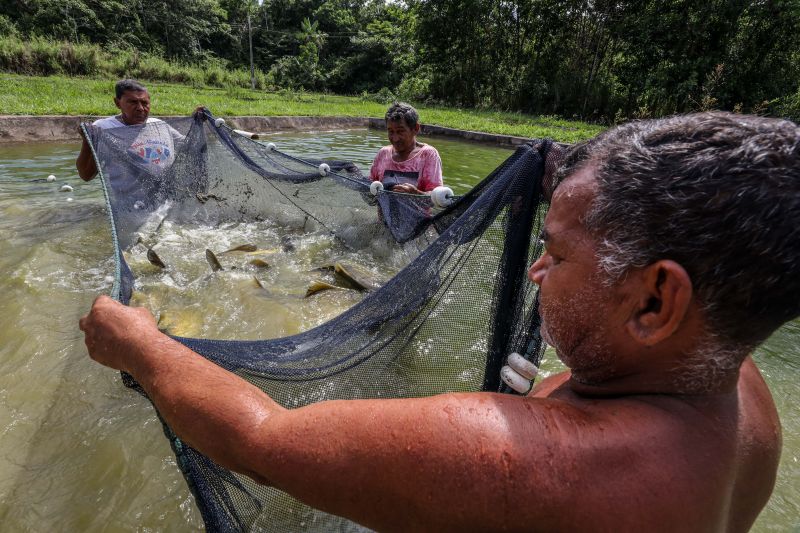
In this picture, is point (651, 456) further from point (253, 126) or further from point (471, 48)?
point (471, 48)

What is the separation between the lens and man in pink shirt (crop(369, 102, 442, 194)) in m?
4.75

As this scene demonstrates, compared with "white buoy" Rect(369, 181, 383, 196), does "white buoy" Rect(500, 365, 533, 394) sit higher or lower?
lower

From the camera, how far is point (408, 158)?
505cm

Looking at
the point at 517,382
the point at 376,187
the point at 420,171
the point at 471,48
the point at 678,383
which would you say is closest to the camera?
the point at 678,383

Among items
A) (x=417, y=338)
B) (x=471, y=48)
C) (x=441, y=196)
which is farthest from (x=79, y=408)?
(x=471, y=48)

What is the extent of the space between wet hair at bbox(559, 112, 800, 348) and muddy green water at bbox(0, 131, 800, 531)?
2.19m

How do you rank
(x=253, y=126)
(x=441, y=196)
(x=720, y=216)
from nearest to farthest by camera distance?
(x=720, y=216), (x=441, y=196), (x=253, y=126)

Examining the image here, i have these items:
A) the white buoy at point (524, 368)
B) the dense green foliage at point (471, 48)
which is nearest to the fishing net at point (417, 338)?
the white buoy at point (524, 368)

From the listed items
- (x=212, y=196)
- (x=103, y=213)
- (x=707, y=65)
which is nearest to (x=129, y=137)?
(x=212, y=196)

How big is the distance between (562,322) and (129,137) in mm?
5433

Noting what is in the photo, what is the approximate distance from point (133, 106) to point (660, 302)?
5.89 m

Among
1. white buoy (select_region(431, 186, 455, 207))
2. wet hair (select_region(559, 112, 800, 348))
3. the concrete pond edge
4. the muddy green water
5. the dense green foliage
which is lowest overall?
the muddy green water

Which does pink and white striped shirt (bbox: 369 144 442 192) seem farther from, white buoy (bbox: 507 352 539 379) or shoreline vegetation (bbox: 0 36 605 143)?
shoreline vegetation (bbox: 0 36 605 143)

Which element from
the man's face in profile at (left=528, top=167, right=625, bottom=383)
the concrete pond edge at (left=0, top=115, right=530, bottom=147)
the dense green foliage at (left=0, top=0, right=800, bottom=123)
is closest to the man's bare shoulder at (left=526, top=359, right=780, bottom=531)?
the man's face in profile at (left=528, top=167, right=625, bottom=383)
